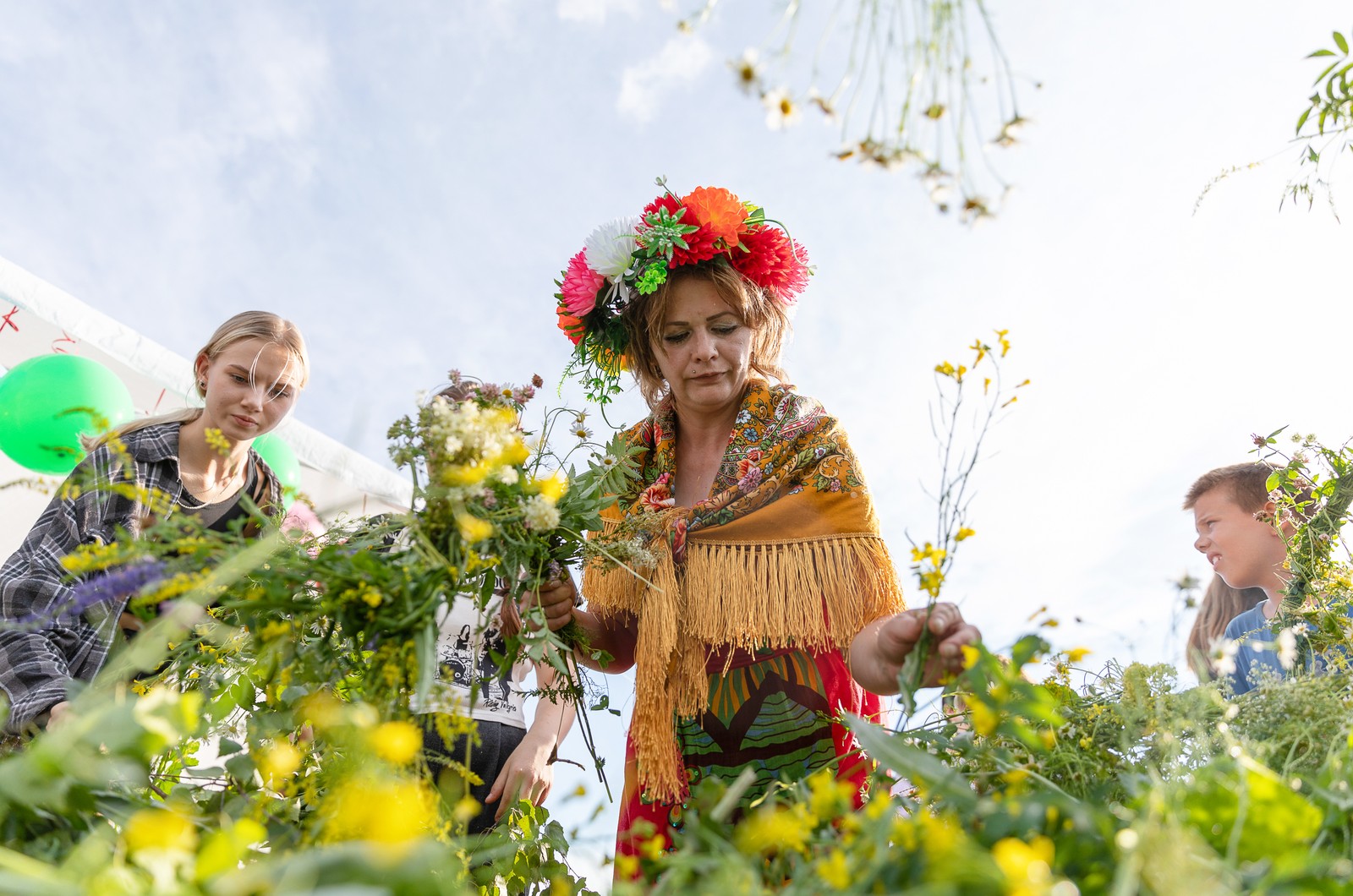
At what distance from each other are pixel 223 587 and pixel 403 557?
0.53 ft

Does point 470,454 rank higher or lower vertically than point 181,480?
lower

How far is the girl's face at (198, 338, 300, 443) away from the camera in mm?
1786

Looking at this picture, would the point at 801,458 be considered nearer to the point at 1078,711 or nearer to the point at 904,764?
the point at 1078,711

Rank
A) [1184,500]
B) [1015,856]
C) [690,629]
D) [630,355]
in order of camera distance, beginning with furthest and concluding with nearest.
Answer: [1184,500] < [630,355] < [690,629] < [1015,856]

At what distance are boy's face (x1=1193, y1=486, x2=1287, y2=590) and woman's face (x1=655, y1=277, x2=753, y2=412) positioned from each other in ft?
5.61

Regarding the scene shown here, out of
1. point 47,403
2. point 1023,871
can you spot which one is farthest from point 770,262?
point 47,403

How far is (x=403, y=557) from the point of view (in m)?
0.77

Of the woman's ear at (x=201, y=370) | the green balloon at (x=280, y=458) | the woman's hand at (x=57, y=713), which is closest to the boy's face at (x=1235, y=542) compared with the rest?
the woman's hand at (x=57, y=713)

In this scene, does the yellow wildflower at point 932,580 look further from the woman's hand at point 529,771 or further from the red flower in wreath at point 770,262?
the woman's hand at point 529,771

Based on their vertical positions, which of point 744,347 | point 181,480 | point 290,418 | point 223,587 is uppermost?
point 290,418

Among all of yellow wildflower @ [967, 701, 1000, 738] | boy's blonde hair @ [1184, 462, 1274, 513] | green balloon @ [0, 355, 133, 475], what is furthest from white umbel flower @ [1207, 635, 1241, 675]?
green balloon @ [0, 355, 133, 475]

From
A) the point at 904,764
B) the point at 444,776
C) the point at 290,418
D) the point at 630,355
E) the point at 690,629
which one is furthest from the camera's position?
the point at 290,418

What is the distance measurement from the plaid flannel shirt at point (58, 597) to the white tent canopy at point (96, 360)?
143cm

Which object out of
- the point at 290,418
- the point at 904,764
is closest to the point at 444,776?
the point at 904,764
